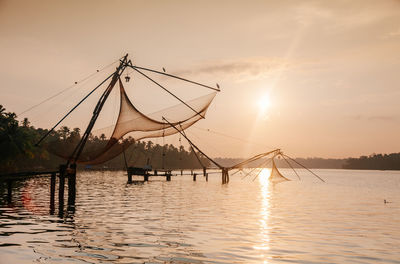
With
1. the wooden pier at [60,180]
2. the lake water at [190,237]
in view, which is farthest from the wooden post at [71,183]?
the lake water at [190,237]

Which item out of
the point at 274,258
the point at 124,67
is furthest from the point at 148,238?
the point at 124,67

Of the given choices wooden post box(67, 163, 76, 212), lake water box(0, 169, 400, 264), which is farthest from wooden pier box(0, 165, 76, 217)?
lake water box(0, 169, 400, 264)

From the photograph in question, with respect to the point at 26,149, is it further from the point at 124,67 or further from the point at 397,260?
the point at 397,260

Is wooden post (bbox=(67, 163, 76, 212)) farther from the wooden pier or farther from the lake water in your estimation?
the lake water

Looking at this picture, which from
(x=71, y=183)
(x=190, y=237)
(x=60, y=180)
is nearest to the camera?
(x=190, y=237)

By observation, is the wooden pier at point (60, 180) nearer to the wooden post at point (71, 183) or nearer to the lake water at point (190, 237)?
the wooden post at point (71, 183)

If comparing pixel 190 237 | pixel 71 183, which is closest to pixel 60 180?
pixel 71 183

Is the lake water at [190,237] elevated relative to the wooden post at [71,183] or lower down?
lower down

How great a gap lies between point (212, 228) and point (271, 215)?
671 cm

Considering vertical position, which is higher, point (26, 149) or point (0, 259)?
point (26, 149)

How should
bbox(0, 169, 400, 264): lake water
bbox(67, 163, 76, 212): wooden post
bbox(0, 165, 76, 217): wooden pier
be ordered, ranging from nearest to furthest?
bbox(0, 169, 400, 264): lake water < bbox(0, 165, 76, 217): wooden pier < bbox(67, 163, 76, 212): wooden post

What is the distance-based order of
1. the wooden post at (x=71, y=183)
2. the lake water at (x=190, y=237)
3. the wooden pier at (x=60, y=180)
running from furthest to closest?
the wooden post at (x=71, y=183) < the wooden pier at (x=60, y=180) < the lake water at (x=190, y=237)

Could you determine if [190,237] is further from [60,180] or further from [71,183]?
[71,183]

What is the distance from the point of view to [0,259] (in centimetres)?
1105
